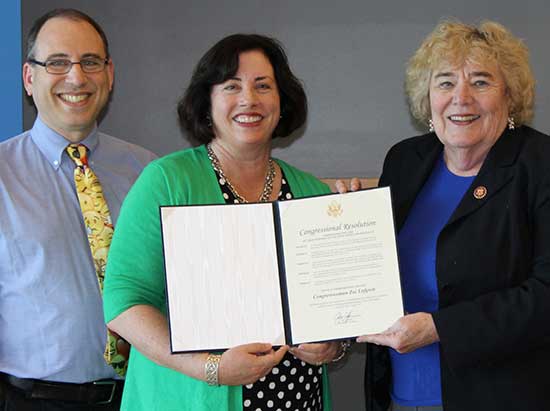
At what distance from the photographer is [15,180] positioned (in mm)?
2227

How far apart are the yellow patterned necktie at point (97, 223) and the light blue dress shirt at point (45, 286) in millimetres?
28

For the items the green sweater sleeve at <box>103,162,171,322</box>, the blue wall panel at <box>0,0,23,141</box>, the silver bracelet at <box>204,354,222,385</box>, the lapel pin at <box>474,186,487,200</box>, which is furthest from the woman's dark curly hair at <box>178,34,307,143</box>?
the blue wall panel at <box>0,0,23,141</box>

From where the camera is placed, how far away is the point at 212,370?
1.81 meters

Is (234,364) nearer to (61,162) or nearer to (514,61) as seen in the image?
(61,162)

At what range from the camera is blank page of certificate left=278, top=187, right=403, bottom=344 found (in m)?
1.87

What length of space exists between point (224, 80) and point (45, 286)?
0.80 metres

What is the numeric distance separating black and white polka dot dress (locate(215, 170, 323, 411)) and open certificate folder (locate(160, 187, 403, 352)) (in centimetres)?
21

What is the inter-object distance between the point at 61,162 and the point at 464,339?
4.36 feet

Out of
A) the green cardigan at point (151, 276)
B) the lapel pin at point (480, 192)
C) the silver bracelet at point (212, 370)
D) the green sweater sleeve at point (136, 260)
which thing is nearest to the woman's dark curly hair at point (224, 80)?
the green cardigan at point (151, 276)

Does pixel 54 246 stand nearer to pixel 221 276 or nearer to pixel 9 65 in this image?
pixel 221 276

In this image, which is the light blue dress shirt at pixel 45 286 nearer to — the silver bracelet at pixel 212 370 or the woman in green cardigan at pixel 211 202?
the woman in green cardigan at pixel 211 202

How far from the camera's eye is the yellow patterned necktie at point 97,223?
2207 millimetres

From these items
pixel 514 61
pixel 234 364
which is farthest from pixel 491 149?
pixel 234 364
